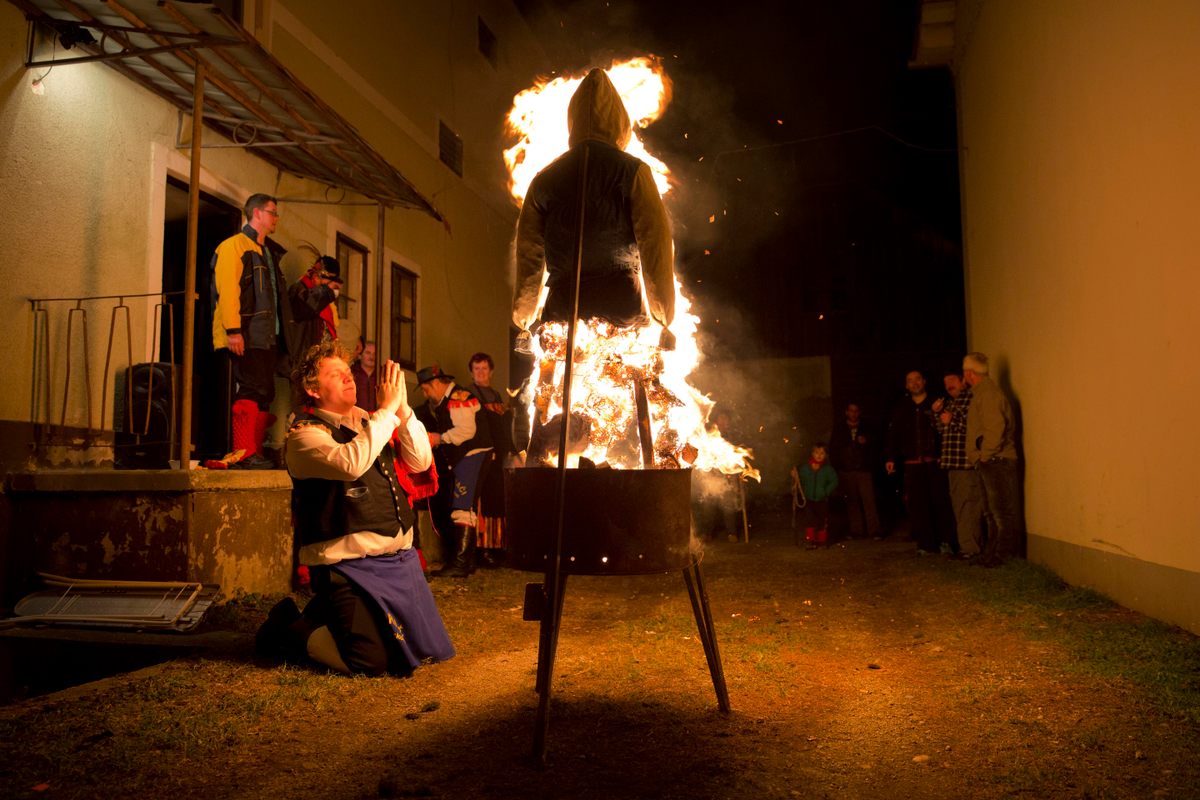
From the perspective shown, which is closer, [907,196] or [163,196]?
[163,196]

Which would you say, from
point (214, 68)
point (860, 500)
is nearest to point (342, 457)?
point (214, 68)

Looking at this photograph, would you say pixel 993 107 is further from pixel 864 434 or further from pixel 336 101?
pixel 336 101

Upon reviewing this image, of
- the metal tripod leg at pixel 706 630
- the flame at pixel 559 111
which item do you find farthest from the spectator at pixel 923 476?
the metal tripod leg at pixel 706 630

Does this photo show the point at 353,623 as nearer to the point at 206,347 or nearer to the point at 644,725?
the point at 644,725

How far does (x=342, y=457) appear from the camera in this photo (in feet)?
13.8

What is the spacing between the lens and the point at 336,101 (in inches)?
380

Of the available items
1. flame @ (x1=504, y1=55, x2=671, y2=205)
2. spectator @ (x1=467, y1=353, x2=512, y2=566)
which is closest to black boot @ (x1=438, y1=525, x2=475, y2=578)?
spectator @ (x1=467, y1=353, x2=512, y2=566)

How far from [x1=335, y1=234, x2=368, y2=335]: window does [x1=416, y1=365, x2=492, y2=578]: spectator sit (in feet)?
5.46

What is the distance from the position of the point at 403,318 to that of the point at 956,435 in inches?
296

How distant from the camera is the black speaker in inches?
258

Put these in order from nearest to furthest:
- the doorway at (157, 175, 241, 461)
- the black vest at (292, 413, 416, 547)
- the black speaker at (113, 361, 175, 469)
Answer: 1. the black vest at (292, 413, 416, 547)
2. the black speaker at (113, 361, 175, 469)
3. the doorway at (157, 175, 241, 461)

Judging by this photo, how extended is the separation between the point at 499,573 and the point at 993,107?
8.33 m

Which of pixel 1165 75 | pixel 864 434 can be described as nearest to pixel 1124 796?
pixel 1165 75

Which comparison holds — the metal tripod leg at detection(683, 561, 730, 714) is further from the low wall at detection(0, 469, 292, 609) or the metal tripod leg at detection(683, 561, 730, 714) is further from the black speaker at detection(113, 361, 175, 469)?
the black speaker at detection(113, 361, 175, 469)
